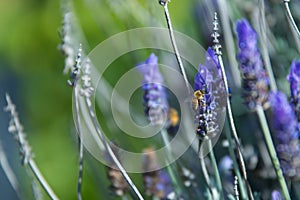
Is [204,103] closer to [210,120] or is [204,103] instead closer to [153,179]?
[210,120]

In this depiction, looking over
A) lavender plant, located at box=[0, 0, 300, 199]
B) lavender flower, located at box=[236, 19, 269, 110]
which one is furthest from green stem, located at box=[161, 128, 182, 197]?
lavender flower, located at box=[236, 19, 269, 110]

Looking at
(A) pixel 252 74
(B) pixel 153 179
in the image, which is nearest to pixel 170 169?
(B) pixel 153 179

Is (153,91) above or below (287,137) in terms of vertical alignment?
above

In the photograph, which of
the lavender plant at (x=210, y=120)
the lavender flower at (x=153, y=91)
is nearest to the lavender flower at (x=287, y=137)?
the lavender plant at (x=210, y=120)

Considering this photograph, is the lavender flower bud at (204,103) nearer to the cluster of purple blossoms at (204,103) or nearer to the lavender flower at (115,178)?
the cluster of purple blossoms at (204,103)

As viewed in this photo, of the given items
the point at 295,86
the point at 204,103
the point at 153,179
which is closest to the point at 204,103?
the point at 204,103

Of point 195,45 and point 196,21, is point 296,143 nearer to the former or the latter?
point 195,45

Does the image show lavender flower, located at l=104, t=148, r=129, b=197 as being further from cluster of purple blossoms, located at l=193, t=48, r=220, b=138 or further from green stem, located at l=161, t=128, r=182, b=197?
cluster of purple blossoms, located at l=193, t=48, r=220, b=138

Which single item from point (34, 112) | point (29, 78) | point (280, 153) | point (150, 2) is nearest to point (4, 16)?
point (29, 78)

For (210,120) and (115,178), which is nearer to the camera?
(210,120)
